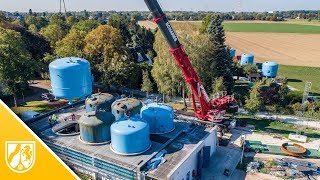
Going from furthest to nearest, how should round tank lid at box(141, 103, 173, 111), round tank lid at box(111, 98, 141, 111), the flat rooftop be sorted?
round tank lid at box(111, 98, 141, 111), round tank lid at box(141, 103, 173, 111), the flat rooftop

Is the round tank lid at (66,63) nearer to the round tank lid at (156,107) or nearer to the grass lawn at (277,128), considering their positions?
the round tank lid at (156,107)

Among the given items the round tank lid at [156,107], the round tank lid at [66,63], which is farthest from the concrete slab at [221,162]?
the round tank lid at [66,63]

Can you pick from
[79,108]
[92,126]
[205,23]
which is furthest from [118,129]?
[205,23]

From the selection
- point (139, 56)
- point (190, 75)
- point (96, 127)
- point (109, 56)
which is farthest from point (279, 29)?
point (96, 127)

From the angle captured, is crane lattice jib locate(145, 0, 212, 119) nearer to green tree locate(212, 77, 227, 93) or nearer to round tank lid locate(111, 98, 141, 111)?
round tank lid locate(111, 98, 141, 111)

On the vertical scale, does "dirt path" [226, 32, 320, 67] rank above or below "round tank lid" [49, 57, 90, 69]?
below

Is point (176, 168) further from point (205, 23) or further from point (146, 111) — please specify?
point (205, 23)

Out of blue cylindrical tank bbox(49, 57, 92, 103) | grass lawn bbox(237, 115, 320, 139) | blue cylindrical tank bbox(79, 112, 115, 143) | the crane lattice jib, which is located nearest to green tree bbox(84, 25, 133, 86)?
the crane lattice jib
